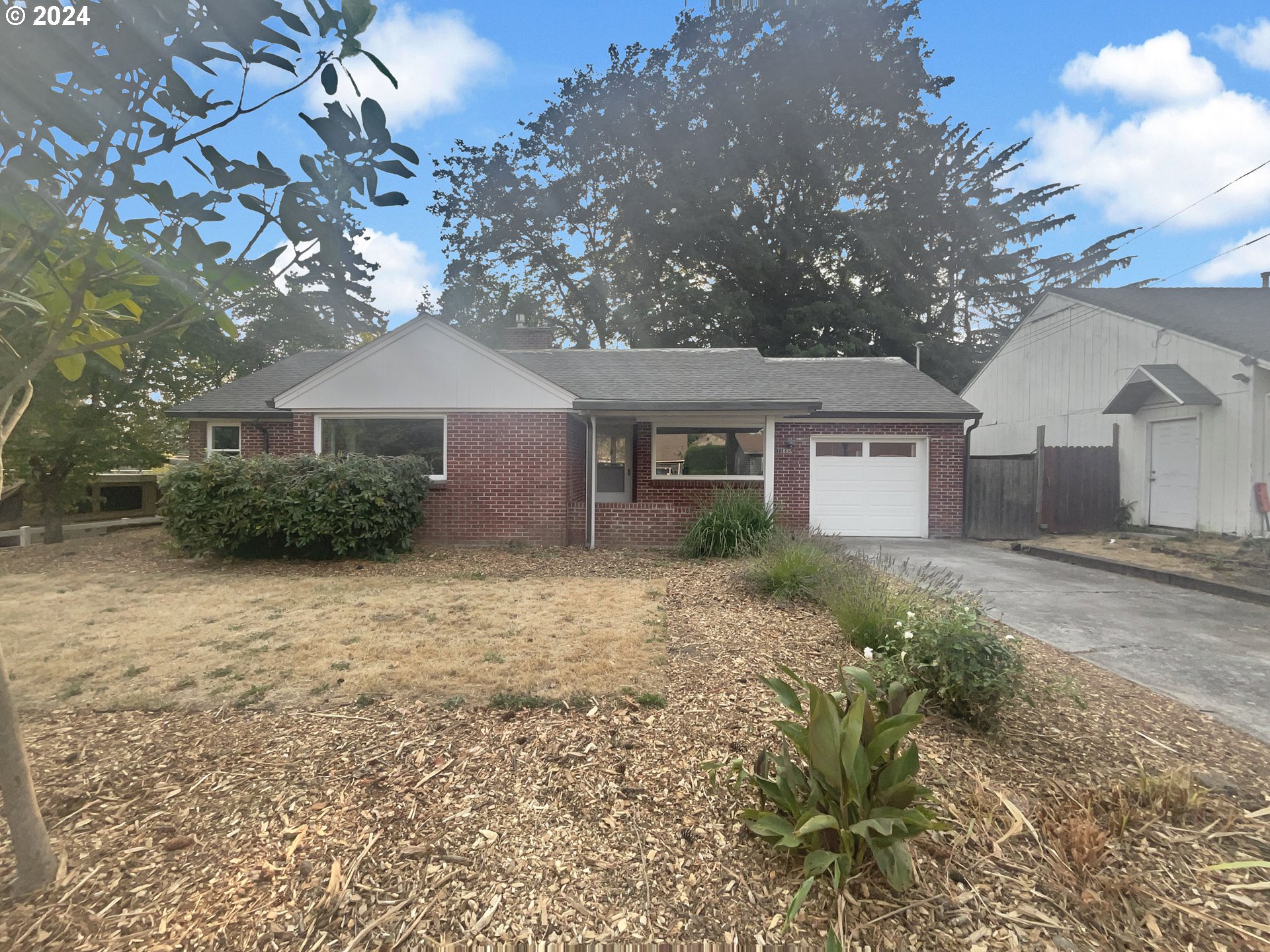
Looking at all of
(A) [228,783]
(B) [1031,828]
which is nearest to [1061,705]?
(B) [1031,828]

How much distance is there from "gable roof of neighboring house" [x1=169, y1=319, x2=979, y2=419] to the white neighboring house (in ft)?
11.1

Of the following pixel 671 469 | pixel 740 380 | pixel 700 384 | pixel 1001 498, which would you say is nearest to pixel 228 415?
pixel 671 469

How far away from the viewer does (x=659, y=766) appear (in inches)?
109

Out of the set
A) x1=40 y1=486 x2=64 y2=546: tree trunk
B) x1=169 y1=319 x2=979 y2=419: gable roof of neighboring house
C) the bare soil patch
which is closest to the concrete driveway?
the bare soil patch

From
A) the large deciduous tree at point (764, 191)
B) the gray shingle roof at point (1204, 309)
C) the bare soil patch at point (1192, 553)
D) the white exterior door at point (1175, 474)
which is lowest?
the bare soil patch at point (1192, 553)

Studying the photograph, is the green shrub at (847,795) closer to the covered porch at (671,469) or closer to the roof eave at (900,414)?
the covered porch at (671,469)

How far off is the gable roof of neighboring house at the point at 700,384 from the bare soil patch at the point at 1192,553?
3.05 metres

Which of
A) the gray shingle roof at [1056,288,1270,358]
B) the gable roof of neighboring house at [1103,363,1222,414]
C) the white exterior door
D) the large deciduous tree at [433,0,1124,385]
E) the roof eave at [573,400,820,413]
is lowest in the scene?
the white exterior door

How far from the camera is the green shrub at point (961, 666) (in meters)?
3.11

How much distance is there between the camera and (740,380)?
39.4 feet

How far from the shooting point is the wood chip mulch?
1.94m

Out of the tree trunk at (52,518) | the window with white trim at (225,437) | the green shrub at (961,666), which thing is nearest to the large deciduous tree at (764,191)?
the window with white trim at (225,437)

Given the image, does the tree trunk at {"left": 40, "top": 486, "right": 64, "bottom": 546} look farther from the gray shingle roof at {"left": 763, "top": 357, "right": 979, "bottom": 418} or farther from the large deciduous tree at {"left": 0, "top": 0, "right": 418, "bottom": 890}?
the gray shingle roof at {"left": 763, "top": 357, "right": 979, "bottom": 418}

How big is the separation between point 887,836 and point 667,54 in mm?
33777
